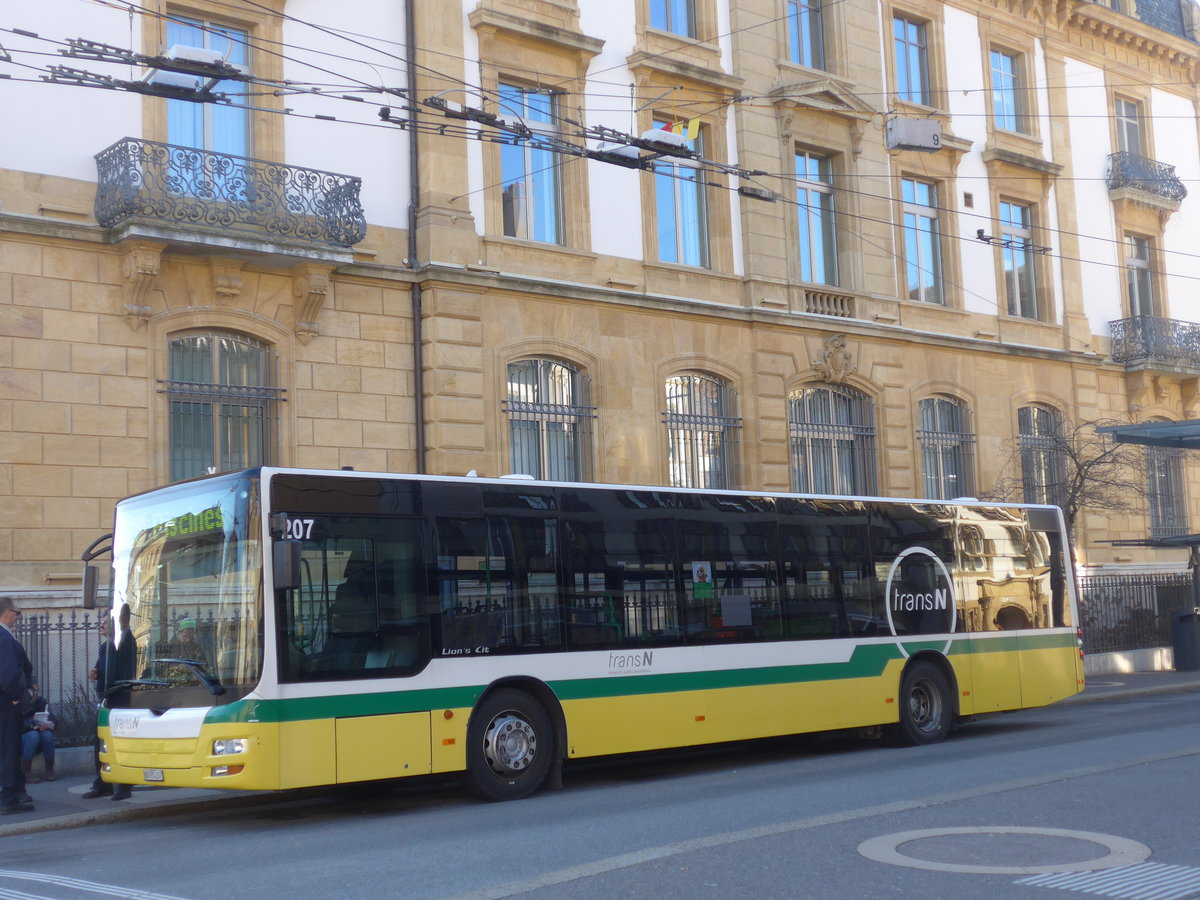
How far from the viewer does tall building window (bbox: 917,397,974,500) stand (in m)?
27.7

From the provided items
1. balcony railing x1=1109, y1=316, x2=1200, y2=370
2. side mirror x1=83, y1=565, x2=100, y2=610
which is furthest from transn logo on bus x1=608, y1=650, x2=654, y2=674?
balcony railing x1=1109, y1=316, x2=1200, y2=370

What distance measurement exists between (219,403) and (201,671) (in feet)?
27.7

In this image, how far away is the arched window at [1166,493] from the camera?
32.2 metres

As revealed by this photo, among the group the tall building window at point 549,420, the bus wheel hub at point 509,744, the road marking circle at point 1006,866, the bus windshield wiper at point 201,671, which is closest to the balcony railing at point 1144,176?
the tall building window at point 549,420

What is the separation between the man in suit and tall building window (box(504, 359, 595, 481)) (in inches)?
405

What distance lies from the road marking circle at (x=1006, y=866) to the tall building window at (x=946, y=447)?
1853 cm

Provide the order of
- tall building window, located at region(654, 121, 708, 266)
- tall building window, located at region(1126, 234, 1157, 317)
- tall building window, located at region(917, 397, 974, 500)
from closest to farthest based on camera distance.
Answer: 1. tall building window, located at region(654, 121, 708, 266)
2. tall building window, located at region(917, 397, 974, 500)
3. tall building window, located at region(1126, 234, 1157, 317)

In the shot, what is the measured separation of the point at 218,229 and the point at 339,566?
8.08 meters

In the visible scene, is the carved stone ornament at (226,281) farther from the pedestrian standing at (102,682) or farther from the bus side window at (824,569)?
the bus side window at (824,569)

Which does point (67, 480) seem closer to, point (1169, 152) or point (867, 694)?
point (867, 694)

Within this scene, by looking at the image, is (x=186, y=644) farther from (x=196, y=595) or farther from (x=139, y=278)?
(x=139, y=278)

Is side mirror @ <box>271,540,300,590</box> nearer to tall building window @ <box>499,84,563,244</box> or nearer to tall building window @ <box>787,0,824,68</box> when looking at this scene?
tall building window @ <box>499,84,563,244</box>

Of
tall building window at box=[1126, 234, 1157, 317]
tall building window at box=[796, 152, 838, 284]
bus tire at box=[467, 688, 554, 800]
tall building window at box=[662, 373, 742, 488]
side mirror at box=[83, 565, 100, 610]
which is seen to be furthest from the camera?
tall building window at box=[1126, 234, 1157, 317]

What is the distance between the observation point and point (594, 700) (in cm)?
1285
